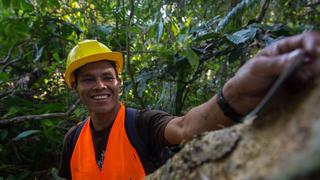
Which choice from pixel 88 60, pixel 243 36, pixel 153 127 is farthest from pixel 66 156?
pixel 243 36

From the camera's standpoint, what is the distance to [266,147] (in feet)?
2.72

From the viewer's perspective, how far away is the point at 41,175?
3920 mm

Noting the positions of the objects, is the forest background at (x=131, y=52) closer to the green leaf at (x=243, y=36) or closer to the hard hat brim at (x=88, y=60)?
the green leaf at (x=243, y=36)

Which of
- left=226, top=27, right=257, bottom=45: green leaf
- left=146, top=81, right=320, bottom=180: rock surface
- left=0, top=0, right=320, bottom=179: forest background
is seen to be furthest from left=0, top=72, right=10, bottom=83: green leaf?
left=146, top=81, right=320, bottom=180: rock surface

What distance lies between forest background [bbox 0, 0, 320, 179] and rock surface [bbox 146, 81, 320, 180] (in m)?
1.41

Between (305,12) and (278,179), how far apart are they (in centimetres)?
375

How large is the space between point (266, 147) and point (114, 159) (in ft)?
5.02

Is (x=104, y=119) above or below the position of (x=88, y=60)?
below

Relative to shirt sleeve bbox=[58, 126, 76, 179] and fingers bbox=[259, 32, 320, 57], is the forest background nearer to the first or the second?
shirt sleeve bbox=[58, 126, 76, 179]

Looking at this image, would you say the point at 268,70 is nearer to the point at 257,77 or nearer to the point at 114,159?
the point at 257,77

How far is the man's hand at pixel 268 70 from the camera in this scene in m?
0.86

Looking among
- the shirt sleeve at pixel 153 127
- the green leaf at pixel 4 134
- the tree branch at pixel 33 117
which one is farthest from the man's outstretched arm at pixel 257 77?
→ the green leaf at pixel 4 134

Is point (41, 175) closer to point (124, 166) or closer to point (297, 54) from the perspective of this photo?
point (124, 166)

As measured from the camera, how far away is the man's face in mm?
2467
